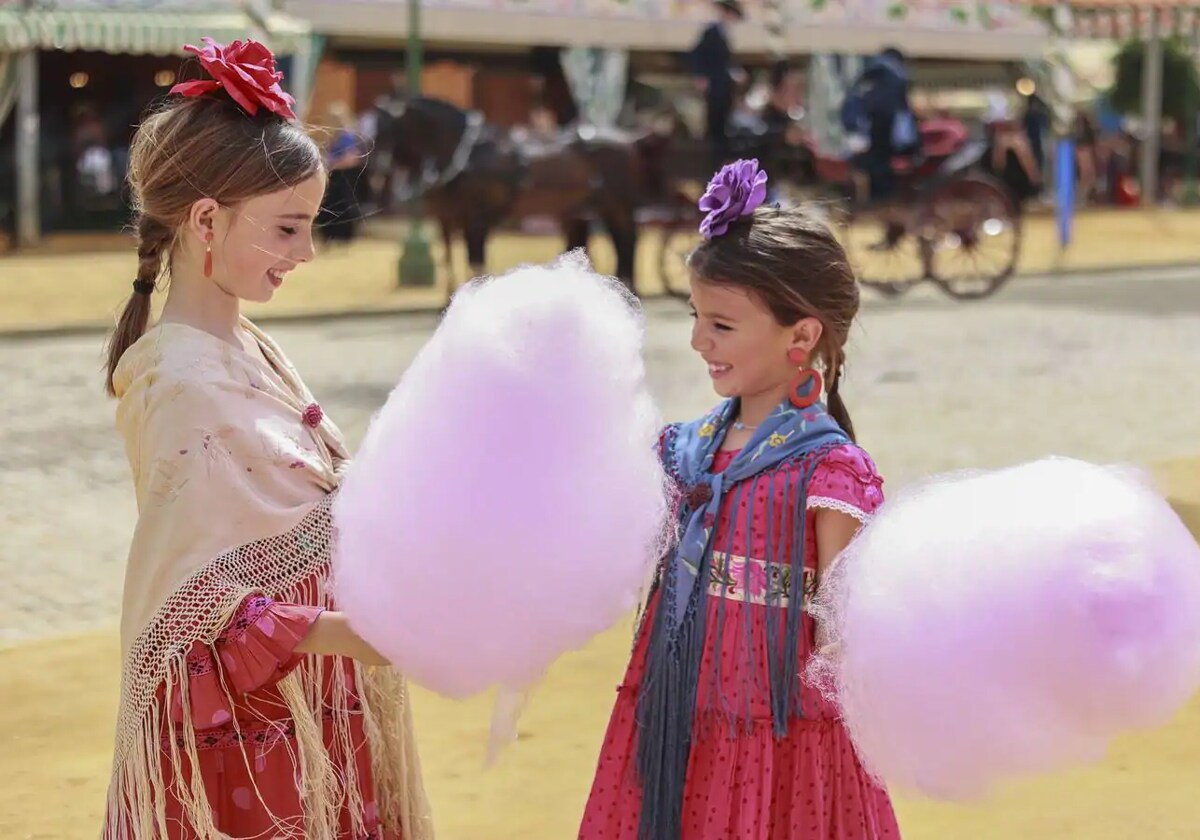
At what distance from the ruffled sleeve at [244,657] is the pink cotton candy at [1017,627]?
67 cm

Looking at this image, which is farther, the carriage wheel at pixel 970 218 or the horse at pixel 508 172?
the carriage wheel at pixel 970 218

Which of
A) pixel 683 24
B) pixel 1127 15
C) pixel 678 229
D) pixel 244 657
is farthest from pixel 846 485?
pixel 1127 15

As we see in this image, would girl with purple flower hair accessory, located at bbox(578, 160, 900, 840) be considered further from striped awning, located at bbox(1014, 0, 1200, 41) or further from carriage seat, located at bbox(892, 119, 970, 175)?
striped awning, located at bbox(1014, 0, 1200, 41)

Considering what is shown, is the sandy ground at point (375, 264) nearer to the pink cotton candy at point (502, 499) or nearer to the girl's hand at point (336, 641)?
the girl's hand at point (336, 641)

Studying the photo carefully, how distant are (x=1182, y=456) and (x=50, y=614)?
182 inches

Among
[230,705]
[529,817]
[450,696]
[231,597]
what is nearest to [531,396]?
[450,696]

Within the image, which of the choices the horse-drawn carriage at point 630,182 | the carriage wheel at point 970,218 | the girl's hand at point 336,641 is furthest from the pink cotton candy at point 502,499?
the carriage wheel at point 970,218

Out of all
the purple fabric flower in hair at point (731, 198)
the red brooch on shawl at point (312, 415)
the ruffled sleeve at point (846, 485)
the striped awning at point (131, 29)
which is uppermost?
the striped awning at point (131, 29)

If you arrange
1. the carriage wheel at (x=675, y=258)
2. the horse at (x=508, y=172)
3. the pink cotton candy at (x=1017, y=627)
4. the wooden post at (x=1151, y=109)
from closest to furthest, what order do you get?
1. the pink cotton candy at (x=1017, y=627)
2. the horse at (x=508, y=172)
3. the carriage wheel at (x=675, y=258)
4. the wooden post at (x=1151, y=109)

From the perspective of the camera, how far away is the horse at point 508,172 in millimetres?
13852

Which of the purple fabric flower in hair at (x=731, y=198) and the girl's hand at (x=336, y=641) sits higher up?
the purple fabric flower in hair at (x=731, y=198)

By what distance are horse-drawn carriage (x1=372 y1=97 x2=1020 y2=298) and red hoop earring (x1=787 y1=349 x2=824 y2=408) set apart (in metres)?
11.7

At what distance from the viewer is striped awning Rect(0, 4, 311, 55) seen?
18062 millimetres

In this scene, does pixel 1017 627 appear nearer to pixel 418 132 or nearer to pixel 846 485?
pixel 846 485
